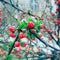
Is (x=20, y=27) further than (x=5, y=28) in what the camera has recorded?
No

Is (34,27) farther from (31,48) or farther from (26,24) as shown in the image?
(31,48)

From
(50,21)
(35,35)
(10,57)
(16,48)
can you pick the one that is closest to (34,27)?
(35,35)

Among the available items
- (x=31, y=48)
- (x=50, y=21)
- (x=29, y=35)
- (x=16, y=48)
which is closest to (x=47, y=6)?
(x=50, y=21)

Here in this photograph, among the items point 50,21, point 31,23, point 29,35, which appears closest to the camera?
point 31,23

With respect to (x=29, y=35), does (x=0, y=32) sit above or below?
below

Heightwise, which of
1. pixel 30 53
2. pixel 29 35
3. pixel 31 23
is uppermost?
pixel 31 23

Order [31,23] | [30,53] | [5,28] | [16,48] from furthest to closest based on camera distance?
[5,28] < [30,53] < [16,48] < [31,23]

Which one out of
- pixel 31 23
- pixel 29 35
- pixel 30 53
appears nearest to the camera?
pixel 31 23

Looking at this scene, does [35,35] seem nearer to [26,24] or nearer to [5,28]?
[26,24]

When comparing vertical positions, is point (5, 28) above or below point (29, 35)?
below
